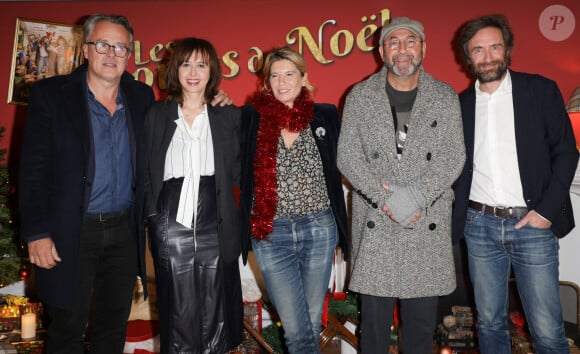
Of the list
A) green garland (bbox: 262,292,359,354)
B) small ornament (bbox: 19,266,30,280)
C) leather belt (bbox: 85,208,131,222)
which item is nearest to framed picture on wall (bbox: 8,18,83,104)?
small ornament (bbox: 19,266,30,280)

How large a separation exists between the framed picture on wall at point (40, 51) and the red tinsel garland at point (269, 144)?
236 cm

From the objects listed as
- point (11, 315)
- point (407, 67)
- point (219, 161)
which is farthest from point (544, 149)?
point (11, 315)

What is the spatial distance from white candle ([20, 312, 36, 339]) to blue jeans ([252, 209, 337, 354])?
2.44m

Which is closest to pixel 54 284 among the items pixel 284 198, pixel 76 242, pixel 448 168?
pixel 76 242

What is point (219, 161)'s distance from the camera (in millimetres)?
2559

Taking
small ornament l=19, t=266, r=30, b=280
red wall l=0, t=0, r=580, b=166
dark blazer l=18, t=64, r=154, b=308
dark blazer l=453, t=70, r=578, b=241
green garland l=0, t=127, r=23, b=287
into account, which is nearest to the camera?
dark blazer l=18, t=64, r=154, b=308

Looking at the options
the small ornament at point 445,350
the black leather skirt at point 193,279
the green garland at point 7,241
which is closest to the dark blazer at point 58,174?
the black leather skirt at point 193,279

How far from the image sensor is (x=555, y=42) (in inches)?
163

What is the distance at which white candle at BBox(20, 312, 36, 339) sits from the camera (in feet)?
12.8

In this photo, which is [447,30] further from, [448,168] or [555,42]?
[448,168]

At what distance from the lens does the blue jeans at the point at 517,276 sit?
2572mm

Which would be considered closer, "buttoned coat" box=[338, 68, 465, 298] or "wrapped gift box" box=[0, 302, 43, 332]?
"buttoned coat" box=[338, 68, 465, 298]

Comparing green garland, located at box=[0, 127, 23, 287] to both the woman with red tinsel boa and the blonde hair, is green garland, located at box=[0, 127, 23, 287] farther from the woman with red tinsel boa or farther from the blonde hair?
the blonde hair

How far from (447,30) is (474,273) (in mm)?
2301
